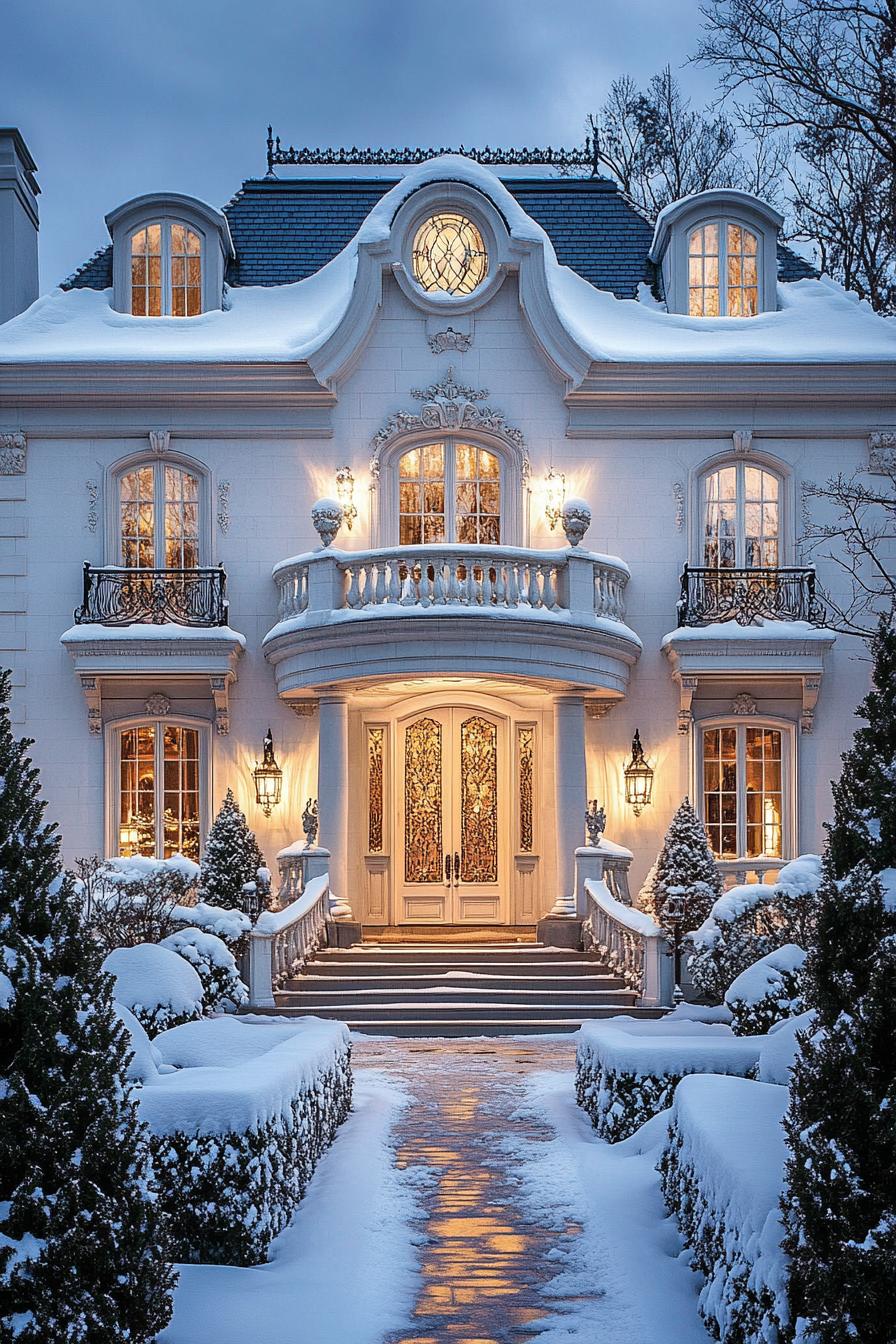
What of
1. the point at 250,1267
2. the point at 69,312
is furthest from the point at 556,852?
the point at 250,1267

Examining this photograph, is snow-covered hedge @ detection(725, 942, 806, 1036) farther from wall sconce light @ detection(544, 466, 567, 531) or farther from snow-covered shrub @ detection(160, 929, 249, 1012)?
wall sconce light @ detection(544, 466, 567, 531)

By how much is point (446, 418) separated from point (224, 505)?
9.61ft

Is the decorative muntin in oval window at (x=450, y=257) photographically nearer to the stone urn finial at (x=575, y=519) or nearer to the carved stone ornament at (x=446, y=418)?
the carved stone ornament at (x=446, y=418)

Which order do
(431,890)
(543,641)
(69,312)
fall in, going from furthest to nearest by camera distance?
(69,312)
(431,890)
(543,641)

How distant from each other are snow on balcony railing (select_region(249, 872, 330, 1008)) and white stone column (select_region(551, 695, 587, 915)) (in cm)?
256

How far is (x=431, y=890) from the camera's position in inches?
718

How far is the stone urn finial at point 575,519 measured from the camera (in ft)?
55.6

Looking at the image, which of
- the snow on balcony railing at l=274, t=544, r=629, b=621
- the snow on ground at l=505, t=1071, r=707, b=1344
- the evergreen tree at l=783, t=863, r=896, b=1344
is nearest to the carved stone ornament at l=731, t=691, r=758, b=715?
the snow on balcony railing at l=274, t=544, r=629, b=621

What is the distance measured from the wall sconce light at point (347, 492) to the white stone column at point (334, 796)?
281 cm

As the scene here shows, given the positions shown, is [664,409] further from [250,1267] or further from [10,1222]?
[10,1222]

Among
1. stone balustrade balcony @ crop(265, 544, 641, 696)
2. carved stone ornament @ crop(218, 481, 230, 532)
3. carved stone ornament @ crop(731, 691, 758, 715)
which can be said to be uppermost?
carved stone ornament @ crop(218, 481, 230, 532)

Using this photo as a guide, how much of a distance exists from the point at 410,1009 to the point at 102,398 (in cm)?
855

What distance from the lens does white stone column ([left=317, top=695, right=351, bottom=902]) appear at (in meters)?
16.5

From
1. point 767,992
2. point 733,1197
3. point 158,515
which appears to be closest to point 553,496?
point 158,515
